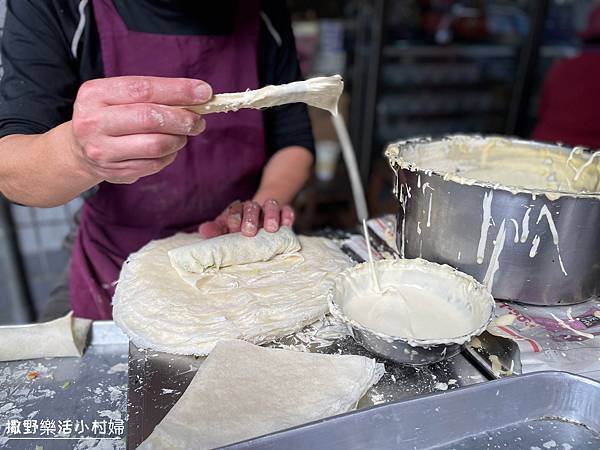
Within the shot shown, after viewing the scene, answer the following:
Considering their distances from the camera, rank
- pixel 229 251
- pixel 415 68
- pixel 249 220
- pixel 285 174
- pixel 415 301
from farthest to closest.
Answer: pixel 415 68, pixel 285 174, pixel 249 220, pixel 229 251, pixel 415 301

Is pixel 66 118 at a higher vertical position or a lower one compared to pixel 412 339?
higher

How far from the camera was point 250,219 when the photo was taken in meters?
1.46

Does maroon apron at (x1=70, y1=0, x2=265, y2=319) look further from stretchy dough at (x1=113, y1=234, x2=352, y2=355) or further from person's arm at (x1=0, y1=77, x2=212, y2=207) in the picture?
person's arm at (x1=0, y1=77, x2=212, y2=207)

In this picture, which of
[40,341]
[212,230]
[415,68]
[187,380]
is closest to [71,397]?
[40,341]

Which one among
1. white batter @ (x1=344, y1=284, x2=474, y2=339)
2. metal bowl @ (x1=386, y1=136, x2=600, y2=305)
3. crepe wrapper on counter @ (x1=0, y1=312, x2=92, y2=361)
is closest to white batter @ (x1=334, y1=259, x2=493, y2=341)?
white batter @ (x1=344, y1=284, x2=474, y2=339)

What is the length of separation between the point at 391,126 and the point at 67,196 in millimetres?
3401

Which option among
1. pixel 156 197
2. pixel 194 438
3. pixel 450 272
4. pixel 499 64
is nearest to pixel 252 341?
pixel 194 438

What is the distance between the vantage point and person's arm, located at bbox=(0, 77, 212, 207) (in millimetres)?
985

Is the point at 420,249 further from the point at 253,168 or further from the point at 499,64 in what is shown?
the point at 499,64

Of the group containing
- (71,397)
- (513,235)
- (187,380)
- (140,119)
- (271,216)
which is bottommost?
(71,397)

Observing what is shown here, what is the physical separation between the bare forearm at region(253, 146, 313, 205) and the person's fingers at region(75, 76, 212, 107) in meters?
0.75

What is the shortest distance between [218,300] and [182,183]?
1.86ft

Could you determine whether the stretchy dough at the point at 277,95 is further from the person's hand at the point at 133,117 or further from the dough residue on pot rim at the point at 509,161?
the dough residue on pot rim at the point at 509,161

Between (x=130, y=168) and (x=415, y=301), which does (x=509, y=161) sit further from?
(x=130, y=168)
